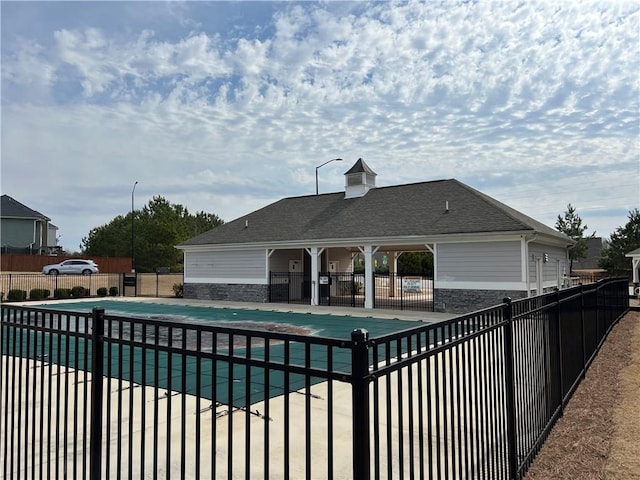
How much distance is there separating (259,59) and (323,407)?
928cm

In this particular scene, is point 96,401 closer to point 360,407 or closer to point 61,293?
point 360,407

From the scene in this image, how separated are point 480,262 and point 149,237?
3527 cm

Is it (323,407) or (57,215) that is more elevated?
(57,215)

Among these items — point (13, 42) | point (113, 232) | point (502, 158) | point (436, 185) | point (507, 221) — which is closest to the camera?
point (13, 42)

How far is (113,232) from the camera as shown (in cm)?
5106

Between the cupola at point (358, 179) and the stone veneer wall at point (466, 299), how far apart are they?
8330 mm

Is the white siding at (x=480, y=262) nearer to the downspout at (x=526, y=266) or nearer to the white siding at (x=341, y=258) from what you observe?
the downspout at (x=526, y=266)

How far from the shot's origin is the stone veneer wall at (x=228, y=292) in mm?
22500

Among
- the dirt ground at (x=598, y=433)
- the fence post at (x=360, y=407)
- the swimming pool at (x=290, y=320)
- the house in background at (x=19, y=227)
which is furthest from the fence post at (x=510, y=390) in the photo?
the house in background at (x=19, y=227)

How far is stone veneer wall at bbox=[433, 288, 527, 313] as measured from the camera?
52.4ft

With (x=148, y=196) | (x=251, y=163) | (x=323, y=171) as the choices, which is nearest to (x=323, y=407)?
(x=251, y=163)

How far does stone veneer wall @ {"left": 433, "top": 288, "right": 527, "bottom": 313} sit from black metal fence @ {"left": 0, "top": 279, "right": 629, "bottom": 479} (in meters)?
9.36

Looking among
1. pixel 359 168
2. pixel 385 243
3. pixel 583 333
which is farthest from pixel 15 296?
pixel 583 333

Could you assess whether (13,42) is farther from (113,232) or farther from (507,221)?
(113,232)
